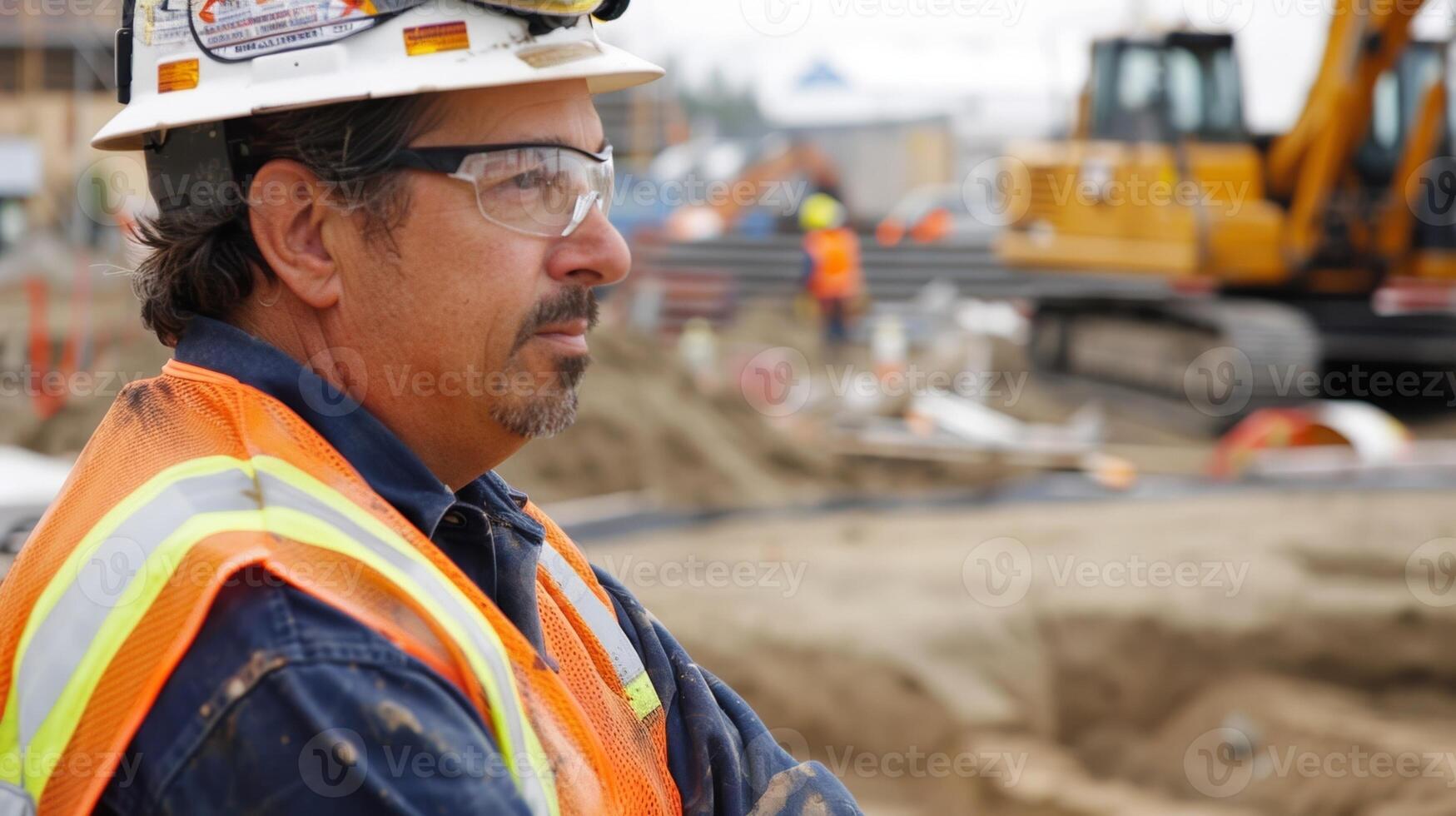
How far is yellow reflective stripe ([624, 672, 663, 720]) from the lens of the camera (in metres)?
1.73

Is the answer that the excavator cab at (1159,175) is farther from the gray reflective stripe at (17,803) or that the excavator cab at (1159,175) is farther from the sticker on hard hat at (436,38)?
the gray reflective stripe at (17,803)

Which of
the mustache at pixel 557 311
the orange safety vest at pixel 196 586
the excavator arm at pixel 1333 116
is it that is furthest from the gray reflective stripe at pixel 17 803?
the excavator arm at pixel 1333 116

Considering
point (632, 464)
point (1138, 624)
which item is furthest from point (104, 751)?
point (632, 464)

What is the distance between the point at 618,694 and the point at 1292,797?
5683 millimetres

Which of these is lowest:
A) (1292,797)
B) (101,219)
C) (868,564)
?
(1292,797)

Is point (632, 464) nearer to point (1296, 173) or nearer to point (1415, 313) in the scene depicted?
point (1296, 173)

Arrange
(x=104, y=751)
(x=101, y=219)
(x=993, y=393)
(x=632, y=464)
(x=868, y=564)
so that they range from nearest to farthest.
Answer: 1. (x=104, y=751)
2. (x=868, y=564)
3. (x=632, y=464)
4. (x=993, y=393)
5. (x=101, y=219)

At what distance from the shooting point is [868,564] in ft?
27.7

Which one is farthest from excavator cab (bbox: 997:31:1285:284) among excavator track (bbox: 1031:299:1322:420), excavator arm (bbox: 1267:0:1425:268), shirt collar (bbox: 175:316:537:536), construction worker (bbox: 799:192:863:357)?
shirt collar (bbox: 175:316:537:536)

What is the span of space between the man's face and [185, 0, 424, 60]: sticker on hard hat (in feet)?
0.42

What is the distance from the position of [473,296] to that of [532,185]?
6.0 inches

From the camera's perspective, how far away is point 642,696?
175cm

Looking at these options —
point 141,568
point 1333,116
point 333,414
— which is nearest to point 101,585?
point 141,568

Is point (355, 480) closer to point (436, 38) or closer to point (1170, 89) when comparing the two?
point (436, 38)
